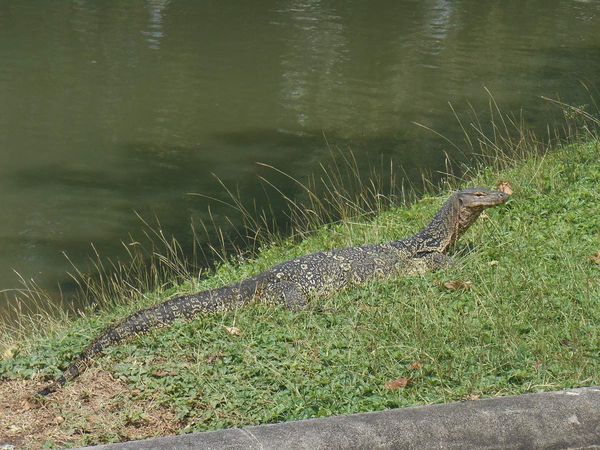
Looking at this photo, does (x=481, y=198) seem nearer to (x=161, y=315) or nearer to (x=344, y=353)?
(x=344, y=353)

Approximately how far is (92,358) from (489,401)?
2.68m

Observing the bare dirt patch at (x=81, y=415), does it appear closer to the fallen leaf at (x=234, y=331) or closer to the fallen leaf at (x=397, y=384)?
the fallen leaf at (x=234, y=331)

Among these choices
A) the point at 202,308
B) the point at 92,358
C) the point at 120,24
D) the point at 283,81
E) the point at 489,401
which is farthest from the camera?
the point at 120,24

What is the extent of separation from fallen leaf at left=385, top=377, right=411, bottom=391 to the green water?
6080 millimetres

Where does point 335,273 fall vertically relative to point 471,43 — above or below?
above

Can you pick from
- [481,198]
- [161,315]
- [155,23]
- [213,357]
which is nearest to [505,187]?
[481,198]

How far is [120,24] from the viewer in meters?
21.8

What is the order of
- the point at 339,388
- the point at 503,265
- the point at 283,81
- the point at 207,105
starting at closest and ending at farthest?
the point at 339,388
the point at 503,265
the point at 207,105
the point at 283,81

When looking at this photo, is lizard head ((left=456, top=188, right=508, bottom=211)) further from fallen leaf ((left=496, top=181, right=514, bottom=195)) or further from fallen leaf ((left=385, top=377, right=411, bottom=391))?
fallen leaf ((left=385, top=377, right=411, bottom=391))

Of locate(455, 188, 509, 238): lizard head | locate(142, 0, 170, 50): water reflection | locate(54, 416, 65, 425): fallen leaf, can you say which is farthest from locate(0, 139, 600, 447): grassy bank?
locate(142, 0, 170, 50): water reflection

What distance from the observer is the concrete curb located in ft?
11.8

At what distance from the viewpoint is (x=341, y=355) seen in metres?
5.49

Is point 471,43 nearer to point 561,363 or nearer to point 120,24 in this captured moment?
point 120,24

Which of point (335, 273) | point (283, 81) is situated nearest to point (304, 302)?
point (335, 273)
